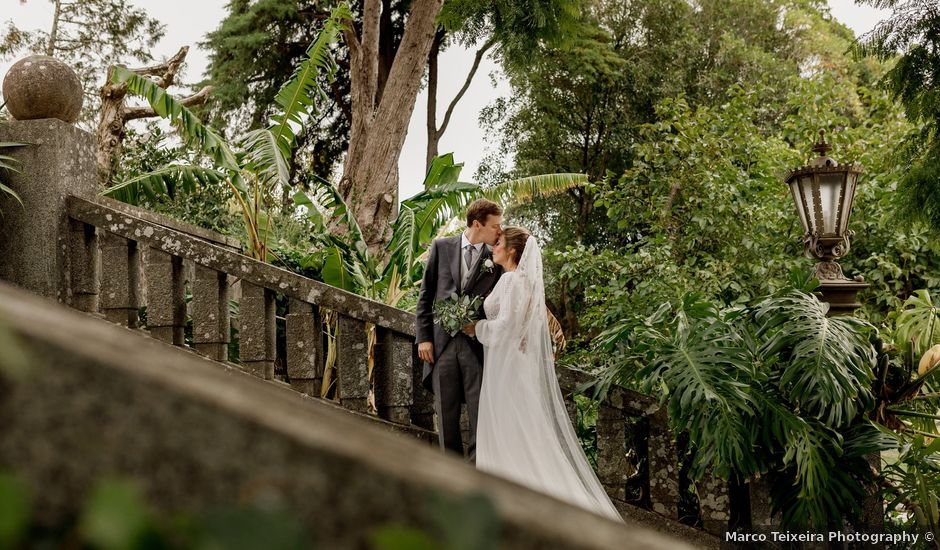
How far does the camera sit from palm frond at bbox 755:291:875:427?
14.3 ft

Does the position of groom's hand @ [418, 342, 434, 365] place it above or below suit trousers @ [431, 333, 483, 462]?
above

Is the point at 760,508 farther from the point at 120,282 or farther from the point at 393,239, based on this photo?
the point at 393,239

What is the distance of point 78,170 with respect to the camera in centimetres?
514

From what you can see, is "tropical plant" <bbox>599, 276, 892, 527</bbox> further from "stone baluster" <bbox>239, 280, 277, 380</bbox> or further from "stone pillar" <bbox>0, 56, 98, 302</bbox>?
"stone pillar" <bbox>0, 56, 98, 302</bbox>

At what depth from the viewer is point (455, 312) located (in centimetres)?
507

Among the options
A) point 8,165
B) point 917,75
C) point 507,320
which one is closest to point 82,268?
point 8,165

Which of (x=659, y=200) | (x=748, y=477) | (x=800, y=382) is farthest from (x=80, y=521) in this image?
(x=659, y=200)

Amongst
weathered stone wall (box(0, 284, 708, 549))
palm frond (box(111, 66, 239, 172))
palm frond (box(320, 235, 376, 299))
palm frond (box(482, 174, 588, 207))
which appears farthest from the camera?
palm frond (box(482, 174, 588, 207))

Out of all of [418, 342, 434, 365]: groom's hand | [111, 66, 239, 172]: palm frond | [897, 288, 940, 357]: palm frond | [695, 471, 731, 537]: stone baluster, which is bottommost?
[695, 471, 731, 537]: stone baluster

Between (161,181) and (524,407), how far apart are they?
17.5ft

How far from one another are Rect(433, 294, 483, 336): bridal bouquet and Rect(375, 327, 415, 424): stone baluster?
1.08ft

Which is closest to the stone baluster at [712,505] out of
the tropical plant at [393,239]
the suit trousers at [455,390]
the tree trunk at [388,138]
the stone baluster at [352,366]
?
the suit trousers at [455,390]

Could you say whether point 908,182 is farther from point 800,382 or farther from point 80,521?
point 80,521

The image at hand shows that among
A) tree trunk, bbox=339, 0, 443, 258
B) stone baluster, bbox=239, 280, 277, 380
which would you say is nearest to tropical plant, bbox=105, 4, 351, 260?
stone baluster, bbox=239, 280, 277, 380
